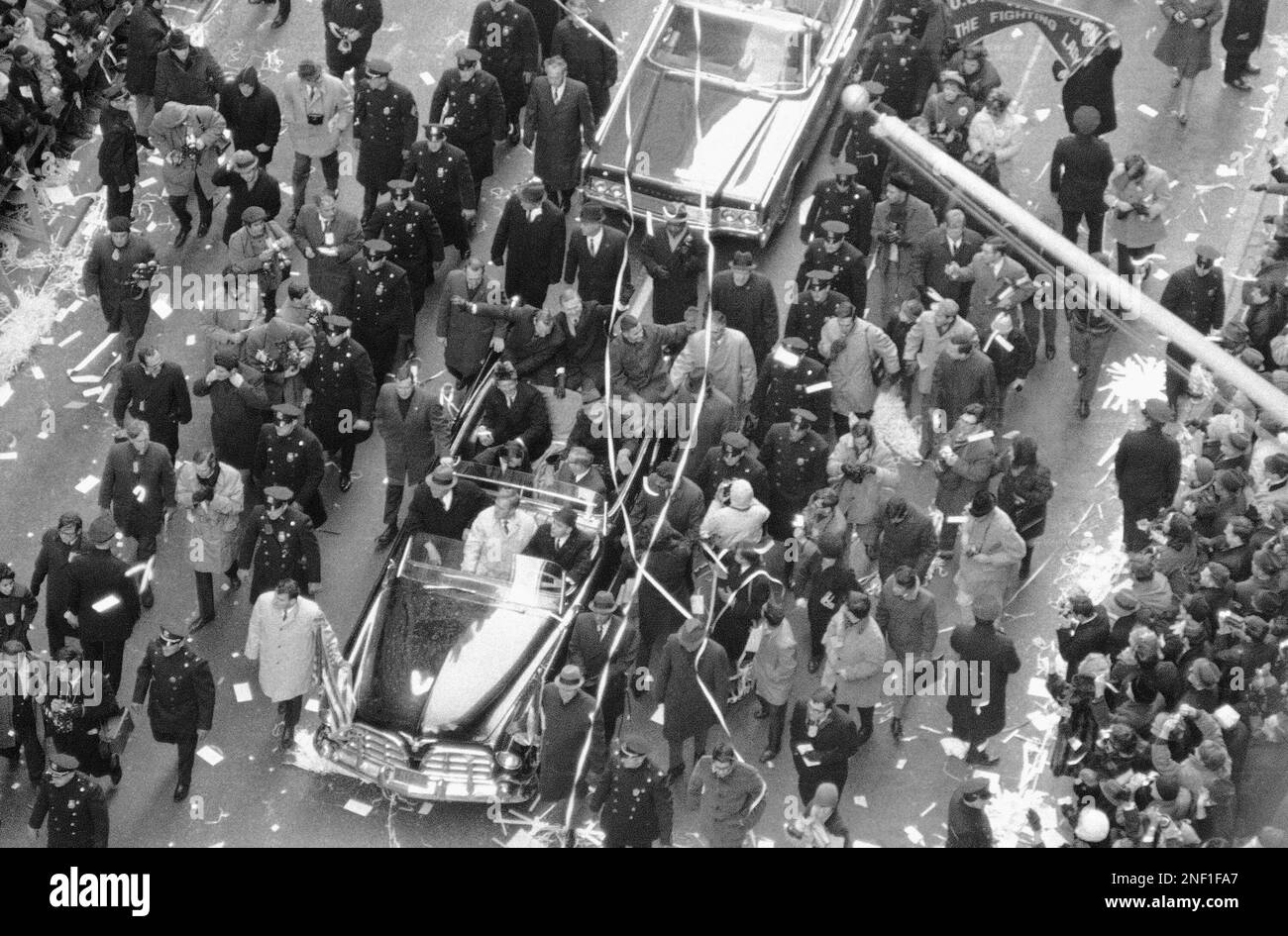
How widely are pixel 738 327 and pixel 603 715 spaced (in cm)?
378

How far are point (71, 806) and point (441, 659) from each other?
2.63 m

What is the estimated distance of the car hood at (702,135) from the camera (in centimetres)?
2061

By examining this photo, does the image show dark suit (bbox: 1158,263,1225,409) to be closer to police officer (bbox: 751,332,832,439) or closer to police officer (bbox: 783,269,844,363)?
police officer (bbox: 783,269,844,363)

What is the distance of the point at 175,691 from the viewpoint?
16.6m

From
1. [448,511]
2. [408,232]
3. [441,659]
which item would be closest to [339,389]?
[448,511]

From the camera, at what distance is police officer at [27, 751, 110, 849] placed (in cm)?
1577

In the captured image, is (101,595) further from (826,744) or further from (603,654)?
(826,744)

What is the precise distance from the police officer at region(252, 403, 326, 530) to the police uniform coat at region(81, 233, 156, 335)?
223 cm

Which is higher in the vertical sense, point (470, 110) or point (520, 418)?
point (470, 110)

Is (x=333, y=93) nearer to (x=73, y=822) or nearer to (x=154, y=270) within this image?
(x=154, y=270)

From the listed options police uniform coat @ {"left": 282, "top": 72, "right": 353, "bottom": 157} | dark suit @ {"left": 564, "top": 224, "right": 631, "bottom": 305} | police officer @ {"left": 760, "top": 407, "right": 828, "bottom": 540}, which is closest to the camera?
police officer @ {"left": 760, "top": 407, "right": 828, "bottom": 540}

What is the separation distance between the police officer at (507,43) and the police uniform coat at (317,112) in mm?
1261

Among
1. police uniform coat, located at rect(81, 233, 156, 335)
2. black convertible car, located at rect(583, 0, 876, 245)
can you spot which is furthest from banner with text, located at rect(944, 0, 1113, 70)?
police uniform coat, located at rect(81, 233, 156, 335)

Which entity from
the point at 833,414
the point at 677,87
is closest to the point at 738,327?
the point at 833,414
